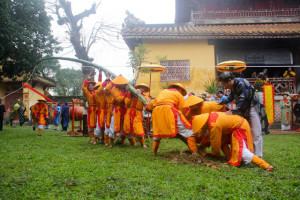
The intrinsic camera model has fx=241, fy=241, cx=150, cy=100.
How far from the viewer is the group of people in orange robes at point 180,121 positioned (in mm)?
4078

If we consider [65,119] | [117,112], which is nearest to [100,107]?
[117,112]

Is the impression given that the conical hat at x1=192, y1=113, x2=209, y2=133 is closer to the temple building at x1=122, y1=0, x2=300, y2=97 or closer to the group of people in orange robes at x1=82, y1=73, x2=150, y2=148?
the group of people in orange robes at x1=82, y1=73, x2=150, y2=148

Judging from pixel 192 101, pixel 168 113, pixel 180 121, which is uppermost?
pixel 192 101

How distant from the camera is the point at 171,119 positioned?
464 cm

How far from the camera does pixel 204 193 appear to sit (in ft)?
9.25

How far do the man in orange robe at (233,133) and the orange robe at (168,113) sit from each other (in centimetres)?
50

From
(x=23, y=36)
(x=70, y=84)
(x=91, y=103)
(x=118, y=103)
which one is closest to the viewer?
(x=118, y=103)

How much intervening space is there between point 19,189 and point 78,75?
32.2 m

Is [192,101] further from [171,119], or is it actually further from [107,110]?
[107,110]

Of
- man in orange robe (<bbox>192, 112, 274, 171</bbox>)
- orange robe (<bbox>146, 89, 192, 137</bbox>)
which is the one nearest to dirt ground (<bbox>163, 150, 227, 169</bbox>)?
man in orange robe (<bbox>192, 112, 274, 171</bbox>)

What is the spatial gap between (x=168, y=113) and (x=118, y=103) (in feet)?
6.75

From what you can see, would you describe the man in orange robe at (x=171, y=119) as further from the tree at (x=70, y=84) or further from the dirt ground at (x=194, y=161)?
the tree at (x=70, y=84)

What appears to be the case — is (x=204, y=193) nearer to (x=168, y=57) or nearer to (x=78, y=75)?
(x=168, y=57)

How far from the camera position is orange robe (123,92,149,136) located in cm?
615
